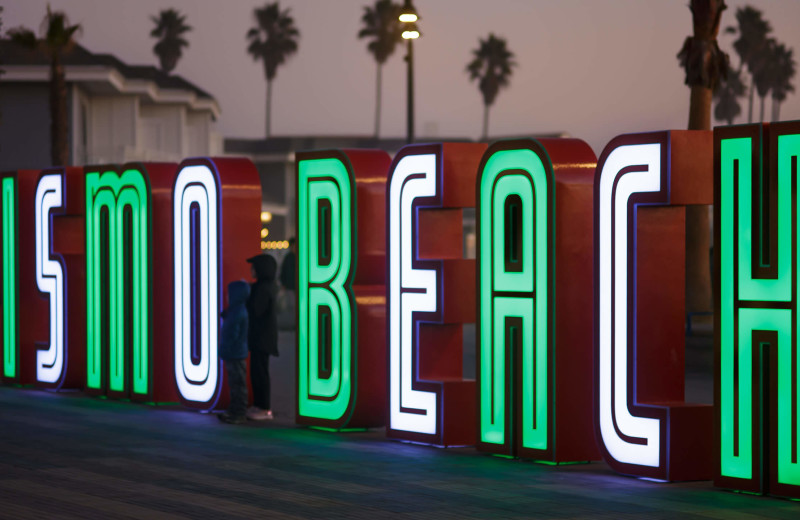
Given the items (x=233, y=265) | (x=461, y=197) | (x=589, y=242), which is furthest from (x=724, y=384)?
(x=233, y=265)

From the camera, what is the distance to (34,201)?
1936 centimetres

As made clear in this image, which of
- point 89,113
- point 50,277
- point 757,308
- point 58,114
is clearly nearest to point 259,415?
point 50,277

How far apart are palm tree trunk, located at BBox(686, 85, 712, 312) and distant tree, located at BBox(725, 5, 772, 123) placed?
62183 mm

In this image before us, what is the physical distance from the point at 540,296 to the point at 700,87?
19319 millimetres

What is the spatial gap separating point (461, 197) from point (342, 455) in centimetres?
296

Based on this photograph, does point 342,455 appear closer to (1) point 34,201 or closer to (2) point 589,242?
(2) point 589,242

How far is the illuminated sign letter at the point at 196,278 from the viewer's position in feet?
52.7

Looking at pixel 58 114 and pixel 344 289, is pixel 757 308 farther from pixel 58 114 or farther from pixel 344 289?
pixel 58 114

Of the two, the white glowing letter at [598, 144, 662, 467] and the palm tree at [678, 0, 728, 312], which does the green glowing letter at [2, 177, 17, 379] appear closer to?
the white glowing letter at [598, 144, 662, 467]

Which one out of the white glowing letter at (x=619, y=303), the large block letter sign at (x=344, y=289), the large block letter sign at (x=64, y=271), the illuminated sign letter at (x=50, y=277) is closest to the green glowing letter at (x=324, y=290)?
the large block letter sign at (x=344, y=289)

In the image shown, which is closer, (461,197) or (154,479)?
(154,479)

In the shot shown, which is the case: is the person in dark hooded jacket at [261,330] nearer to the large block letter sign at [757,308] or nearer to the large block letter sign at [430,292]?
the large block letter sign at [430,292]

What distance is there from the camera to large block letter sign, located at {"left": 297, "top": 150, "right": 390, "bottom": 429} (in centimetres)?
1423

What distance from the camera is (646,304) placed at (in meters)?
11.5
